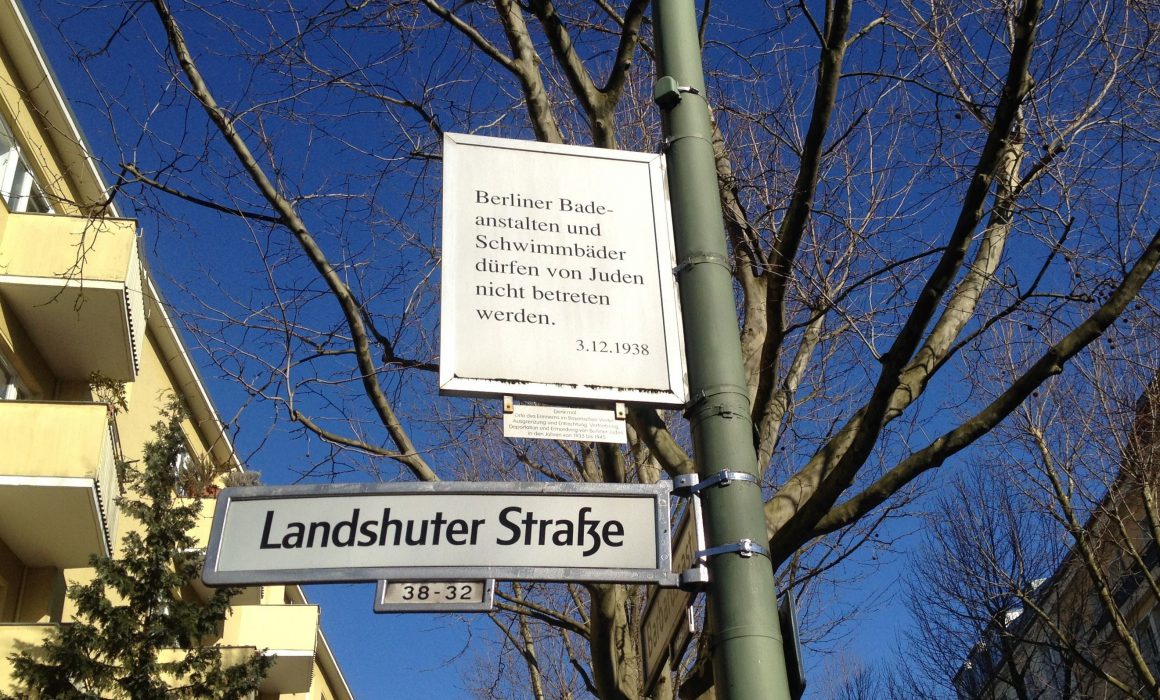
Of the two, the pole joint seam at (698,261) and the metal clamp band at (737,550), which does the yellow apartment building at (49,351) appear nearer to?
the pole joint seam at (698,261)

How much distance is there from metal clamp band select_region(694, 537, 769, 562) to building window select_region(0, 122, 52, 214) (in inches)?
472

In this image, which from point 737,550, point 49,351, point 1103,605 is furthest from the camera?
point 1103,605

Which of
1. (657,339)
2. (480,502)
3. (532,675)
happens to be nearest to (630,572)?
(480,502)

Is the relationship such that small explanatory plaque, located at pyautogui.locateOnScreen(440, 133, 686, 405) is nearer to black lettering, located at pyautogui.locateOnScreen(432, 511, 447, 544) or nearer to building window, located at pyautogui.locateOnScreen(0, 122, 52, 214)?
black lettering, located at pyautogui.locateOnScreen(432, 511, 447, 544)

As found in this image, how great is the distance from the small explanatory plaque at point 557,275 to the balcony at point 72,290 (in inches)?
412

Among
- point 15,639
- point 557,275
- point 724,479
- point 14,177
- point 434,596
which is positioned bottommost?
point 434,596

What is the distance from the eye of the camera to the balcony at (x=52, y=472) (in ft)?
39.5

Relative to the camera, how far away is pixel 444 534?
3086mm

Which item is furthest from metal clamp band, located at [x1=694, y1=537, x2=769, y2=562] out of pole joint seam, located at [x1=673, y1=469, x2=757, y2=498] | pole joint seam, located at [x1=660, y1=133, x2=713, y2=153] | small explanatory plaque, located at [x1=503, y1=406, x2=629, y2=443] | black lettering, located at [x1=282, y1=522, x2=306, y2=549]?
pole joint seam, located at [x1=660, y1=133, x2=713, y2=153]

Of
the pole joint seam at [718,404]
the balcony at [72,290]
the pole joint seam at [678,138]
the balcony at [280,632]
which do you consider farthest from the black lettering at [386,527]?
the balcony at [280,632]

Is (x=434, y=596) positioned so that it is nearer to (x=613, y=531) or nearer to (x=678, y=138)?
(x=613, y=531)

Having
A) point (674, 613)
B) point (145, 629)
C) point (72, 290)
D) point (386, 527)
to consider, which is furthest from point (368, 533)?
point (72, 290)

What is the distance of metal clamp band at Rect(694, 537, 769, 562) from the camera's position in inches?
115

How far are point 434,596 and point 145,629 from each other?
9.99 metres
